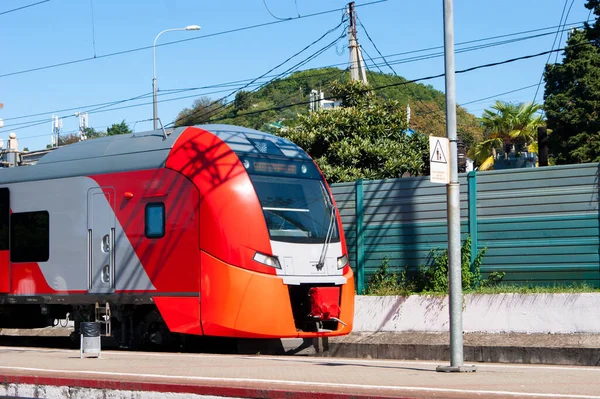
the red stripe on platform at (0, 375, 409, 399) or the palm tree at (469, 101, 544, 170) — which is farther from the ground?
the palm tree at (469, 101, 544, 170)

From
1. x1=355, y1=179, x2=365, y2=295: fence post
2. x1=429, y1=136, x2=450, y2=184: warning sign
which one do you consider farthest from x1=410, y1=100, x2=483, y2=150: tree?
x1=429, y1=136, x2=450, y2=184: warning sign

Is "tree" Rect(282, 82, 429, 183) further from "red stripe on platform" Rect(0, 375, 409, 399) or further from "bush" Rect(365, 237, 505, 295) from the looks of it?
"red stripe on platform" Rect(0, 375, 409, 399)

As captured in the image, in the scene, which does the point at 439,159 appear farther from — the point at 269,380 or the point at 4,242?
the point at 4,242

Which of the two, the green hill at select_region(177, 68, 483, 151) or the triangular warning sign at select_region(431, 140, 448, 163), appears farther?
the green hill at select_region(177, 68, 483, 151)

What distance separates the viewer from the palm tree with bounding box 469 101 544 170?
114 ft

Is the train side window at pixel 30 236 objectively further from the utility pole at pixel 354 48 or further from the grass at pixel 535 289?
the utility pole at pixel 354 48

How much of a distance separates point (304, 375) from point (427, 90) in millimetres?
94133

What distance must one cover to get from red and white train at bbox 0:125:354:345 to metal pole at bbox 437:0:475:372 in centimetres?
357

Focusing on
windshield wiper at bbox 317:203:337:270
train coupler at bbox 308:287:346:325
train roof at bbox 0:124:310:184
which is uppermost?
train roof at bbox 0:124:310:184

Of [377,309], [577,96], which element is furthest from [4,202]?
[577,96]

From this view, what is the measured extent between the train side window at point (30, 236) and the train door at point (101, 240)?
1.16 meters

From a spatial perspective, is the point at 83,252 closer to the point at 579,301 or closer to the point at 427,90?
the point at 579,301

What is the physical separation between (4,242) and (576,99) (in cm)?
2417

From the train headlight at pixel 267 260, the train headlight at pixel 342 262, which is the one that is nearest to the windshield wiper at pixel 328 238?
the train headlight at pixel 342 262
